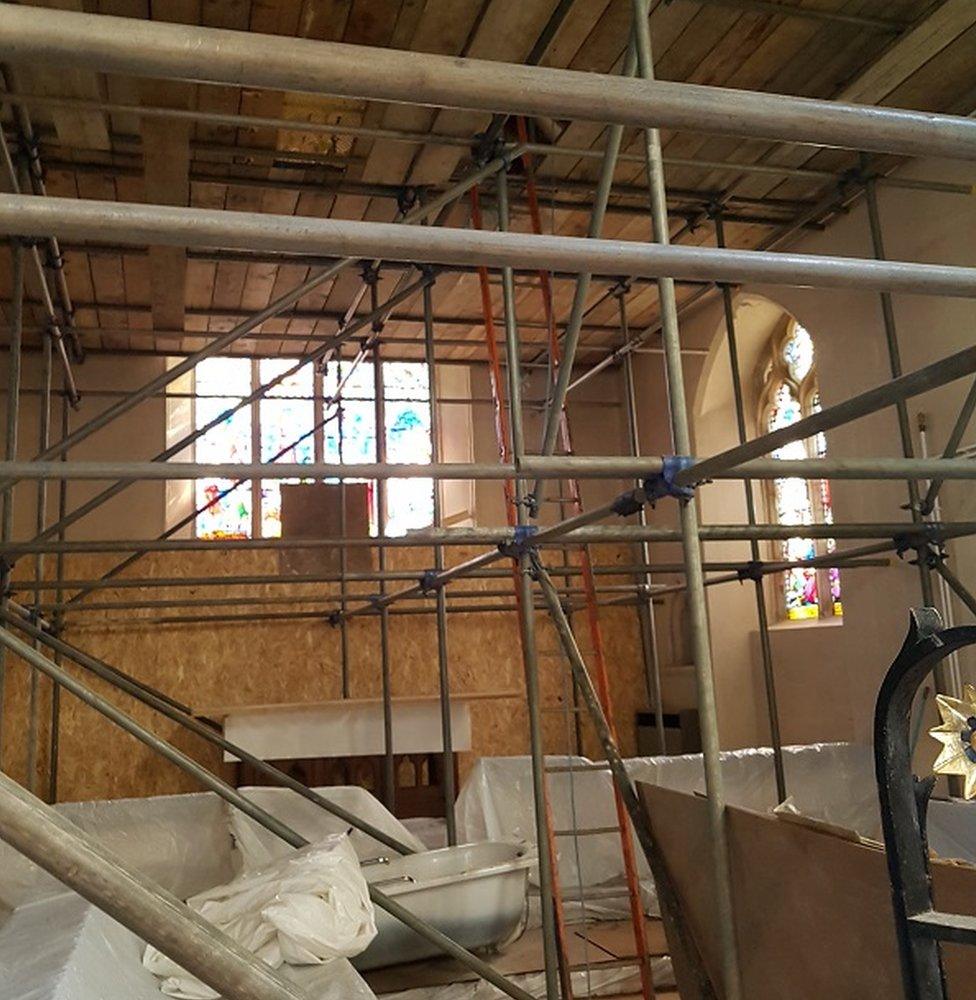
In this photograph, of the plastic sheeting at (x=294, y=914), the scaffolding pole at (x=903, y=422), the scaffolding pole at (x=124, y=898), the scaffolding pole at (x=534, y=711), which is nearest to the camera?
the scaffolding pole at (x=124, y=898)

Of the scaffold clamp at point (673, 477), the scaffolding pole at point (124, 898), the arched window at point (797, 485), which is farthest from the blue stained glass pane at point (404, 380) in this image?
the scaffolding pole at point (124, 898)

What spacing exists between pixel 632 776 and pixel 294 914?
9.99 feet

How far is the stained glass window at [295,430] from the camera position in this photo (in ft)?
30.0

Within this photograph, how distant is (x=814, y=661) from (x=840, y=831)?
18.2ft

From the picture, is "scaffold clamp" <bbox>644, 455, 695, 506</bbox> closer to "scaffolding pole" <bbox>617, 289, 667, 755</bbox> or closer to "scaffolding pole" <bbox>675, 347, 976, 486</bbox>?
"scaffolding pole" <bbox>675, 347, 976, 486</bbox>

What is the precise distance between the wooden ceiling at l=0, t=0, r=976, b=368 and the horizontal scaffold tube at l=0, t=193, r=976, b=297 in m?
2.73

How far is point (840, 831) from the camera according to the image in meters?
2.36

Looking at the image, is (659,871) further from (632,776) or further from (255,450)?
(255,450)

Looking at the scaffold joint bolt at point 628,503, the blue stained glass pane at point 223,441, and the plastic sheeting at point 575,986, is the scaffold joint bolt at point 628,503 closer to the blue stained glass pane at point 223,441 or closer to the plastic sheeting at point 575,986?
the plastic sheeting at point 575,986

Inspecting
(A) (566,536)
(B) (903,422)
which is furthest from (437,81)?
(B) (903,422)

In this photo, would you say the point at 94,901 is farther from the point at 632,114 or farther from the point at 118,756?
the point at 118,756

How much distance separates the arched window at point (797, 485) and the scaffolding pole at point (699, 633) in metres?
4.87

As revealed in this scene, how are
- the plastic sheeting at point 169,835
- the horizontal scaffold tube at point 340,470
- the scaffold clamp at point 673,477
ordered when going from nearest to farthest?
1. the scaffold clamp at point 673,477
2. the horizontal scaffold tube at point 340,470
3. the plastic sheeting at point 169,835

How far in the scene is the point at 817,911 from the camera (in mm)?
2375
